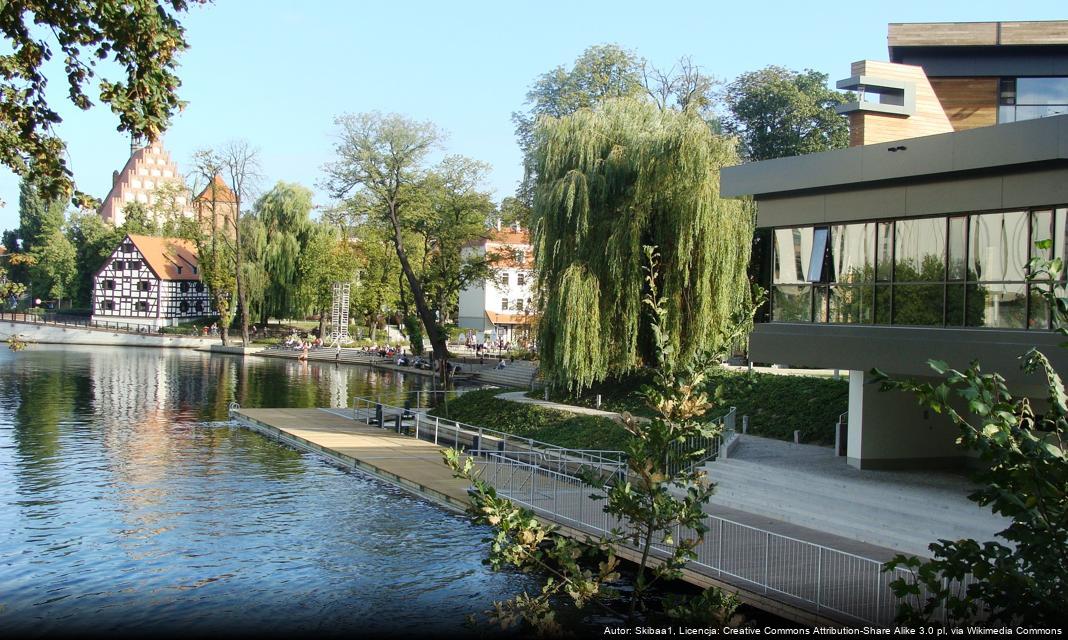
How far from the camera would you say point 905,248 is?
1745cm

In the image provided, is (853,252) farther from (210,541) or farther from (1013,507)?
(1013,507)

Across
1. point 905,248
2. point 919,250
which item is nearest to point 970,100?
point 905,248

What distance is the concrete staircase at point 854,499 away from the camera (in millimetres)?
15000

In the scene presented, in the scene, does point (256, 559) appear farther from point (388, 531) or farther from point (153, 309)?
point (153, 309)

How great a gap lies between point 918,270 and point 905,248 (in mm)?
477

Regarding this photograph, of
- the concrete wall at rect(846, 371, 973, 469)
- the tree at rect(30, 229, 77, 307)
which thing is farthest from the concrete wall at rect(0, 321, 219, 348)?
the concrete wall at rect(846, 371, 973, 469)

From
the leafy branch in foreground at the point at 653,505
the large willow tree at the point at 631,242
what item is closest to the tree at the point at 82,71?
the leafy branch in foreground at the point at 653,505

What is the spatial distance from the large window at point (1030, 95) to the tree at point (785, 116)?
27.3 meters

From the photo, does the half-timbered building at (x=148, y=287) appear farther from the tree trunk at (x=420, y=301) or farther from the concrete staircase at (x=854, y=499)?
the concrete staircase at (x=854, y=499)

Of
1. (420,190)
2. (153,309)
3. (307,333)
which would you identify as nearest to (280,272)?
(307,333)

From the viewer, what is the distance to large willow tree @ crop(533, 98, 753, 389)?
2809 cm

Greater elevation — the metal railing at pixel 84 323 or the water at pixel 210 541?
the metal railing at pixel 84 323

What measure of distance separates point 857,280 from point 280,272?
210 ft

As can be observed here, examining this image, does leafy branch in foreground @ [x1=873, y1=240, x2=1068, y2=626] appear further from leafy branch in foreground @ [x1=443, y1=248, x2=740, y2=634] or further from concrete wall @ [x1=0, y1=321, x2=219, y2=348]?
concrete wall @ [x1=0, y1=321, x2=219, y2=348]
